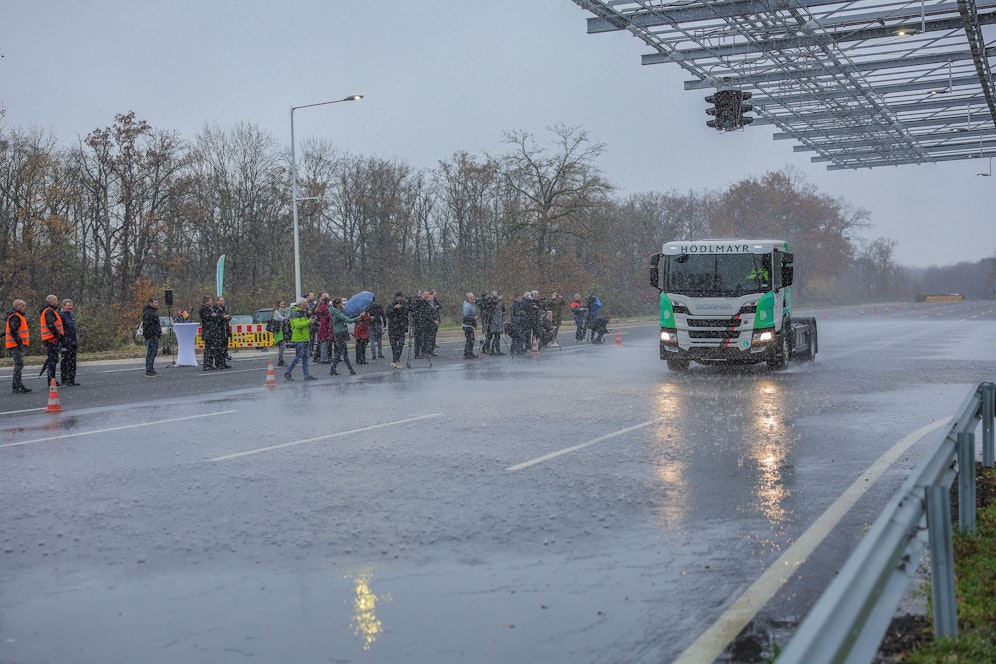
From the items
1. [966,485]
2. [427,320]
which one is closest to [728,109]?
[427,320]

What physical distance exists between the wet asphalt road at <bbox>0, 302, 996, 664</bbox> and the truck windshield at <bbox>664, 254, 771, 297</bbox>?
15.7 ft

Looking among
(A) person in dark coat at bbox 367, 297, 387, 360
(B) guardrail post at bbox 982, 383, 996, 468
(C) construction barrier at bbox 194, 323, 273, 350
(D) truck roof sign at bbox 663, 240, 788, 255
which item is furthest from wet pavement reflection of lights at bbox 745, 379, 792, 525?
(C) construction barrier at bbox 194, 323, 273, 350

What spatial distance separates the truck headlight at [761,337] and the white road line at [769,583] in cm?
1130

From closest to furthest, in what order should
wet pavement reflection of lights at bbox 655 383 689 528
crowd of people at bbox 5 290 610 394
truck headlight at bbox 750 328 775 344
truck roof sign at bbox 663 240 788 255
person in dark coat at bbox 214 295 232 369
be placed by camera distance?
wet pavement reflection of lights at bbox 655 383 689 528
crowd of people at bbox 5 290 610 394
truck headlight at bbox 750 328 775 344
truck roof sign at bbox 663 240 788 255
person in dark coat at bbox 214 295 232 369

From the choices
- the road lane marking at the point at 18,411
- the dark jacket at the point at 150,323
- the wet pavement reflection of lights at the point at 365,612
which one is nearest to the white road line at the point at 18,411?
the road lane marking at the point at 18,411

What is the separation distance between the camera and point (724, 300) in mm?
20266

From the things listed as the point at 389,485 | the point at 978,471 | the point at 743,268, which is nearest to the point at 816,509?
the point at 978,471

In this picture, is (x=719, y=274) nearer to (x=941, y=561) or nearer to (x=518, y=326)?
(x=518, y=326)

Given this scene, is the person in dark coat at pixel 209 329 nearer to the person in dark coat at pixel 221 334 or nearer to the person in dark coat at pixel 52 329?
the person in dark coat at pixel 221 334

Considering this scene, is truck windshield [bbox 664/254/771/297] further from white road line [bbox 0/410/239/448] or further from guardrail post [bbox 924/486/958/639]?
guardrail post [bbox 924/486/958/639]

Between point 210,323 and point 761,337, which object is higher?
point 210,323

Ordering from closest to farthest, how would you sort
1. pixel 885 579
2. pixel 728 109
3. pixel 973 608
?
pixel 885 579
pixel 973 608
pixel 728 109

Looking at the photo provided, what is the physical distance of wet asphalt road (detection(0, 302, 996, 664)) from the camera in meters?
4.86

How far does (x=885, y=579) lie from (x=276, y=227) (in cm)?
5956
